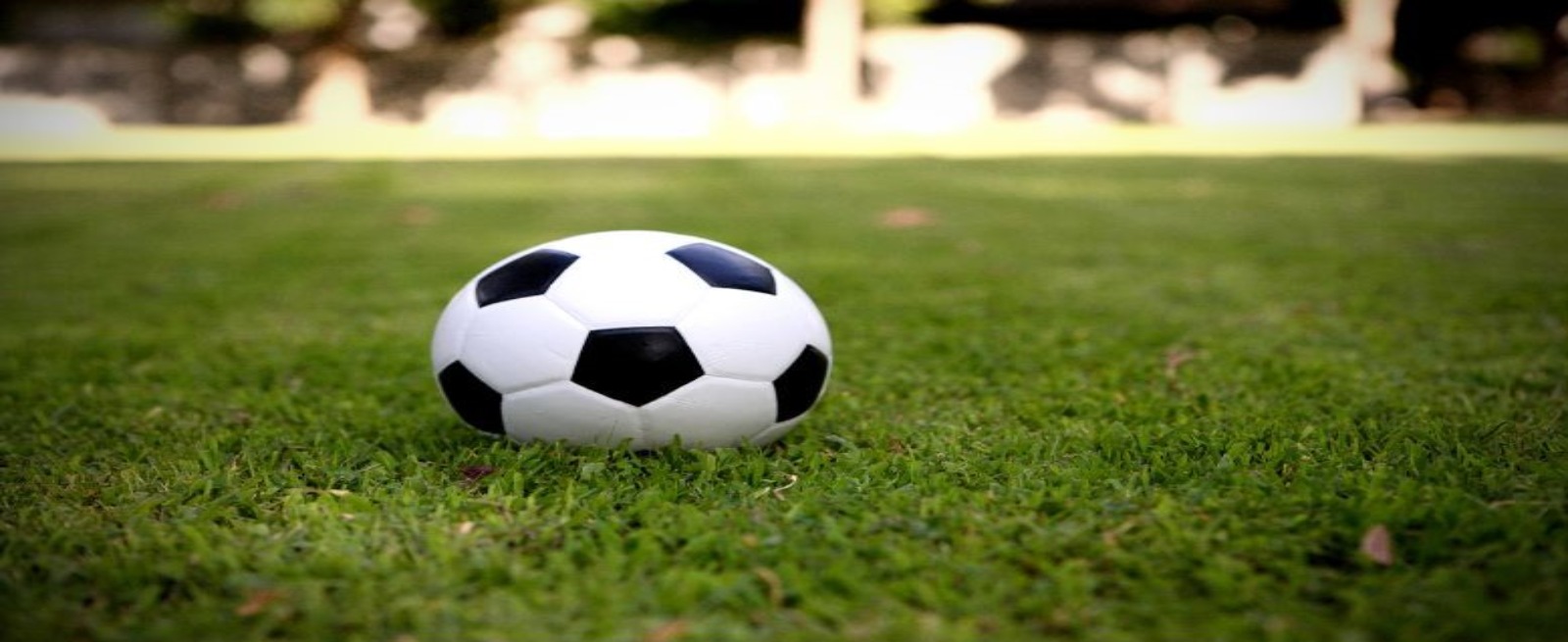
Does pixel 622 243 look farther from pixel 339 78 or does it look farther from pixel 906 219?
pixel 339 78

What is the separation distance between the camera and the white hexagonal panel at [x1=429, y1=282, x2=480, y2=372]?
264 centimetres

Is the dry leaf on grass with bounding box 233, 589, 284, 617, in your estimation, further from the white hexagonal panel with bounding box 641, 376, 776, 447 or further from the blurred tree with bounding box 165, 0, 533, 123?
the blurred tree with bounding box 165, 0, 533, 123

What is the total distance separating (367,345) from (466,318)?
5.14 feet

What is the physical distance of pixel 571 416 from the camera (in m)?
2.49

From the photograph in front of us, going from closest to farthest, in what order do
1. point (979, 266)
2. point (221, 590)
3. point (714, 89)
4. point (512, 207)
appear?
1. point (221, 590)
2. point (979, 266)
3. point (512, 207)
4. point (714, 89)

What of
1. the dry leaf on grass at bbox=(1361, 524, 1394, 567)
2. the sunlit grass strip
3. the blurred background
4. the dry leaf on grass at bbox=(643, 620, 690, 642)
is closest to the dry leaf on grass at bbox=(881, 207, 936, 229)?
the dry leaf on grass at bbox=(1361, 524, 1394, 567)

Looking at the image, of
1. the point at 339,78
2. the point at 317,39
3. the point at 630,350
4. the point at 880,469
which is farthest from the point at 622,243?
the point at 317,39

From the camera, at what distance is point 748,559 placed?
2.02 m

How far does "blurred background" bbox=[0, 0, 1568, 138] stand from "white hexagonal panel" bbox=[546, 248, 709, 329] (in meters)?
20.8

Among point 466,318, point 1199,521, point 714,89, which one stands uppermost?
point 714,89

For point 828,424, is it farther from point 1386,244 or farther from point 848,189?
point 848,189

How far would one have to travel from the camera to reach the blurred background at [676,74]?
24.1 meters

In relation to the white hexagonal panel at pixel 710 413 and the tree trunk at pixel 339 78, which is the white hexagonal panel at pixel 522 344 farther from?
the tree trunk at pixel 339 78

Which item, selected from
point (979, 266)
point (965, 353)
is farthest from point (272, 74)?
point (965, 353)
